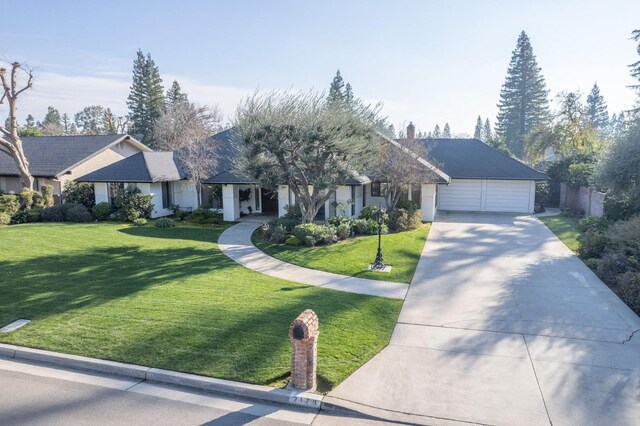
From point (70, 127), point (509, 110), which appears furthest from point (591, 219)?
point (70, 127)

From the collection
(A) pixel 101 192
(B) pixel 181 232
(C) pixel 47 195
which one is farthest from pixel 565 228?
(C) pixel 47 195

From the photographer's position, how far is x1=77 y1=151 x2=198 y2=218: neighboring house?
73.2 feet

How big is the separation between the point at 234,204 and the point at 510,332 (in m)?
16.2

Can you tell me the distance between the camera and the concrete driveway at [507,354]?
5.79 meters

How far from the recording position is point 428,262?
13.8m

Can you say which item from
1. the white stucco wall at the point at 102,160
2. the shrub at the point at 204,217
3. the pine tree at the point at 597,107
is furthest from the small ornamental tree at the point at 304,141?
the pine tree at the point at 597,107

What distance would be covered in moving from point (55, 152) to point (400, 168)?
22320 mm

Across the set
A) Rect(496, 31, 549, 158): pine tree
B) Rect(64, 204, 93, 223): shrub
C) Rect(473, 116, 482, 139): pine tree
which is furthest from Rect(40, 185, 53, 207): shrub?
Rect(473, 116, 482, 139): pine tree

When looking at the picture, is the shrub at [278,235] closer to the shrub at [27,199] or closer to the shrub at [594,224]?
the shrub at [594,224]

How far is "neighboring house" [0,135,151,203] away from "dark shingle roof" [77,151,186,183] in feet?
9.74

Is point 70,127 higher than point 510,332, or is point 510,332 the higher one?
point 70,127

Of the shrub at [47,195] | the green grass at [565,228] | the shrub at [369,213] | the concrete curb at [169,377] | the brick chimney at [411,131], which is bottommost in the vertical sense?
the concrete curb at [169,377]

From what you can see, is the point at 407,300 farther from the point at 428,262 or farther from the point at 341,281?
the point at 428,262

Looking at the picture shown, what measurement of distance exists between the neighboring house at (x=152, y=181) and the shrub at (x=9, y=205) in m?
3.13
